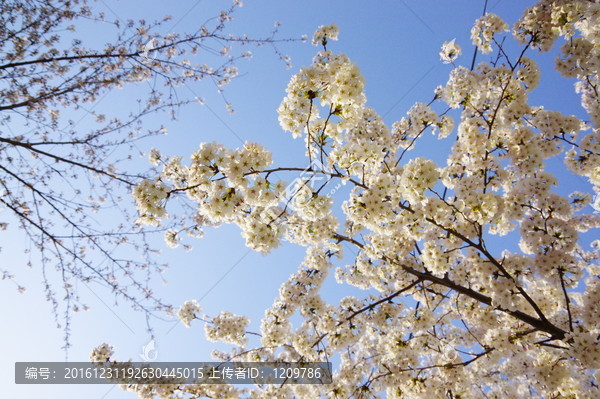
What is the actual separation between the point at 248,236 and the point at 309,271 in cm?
294

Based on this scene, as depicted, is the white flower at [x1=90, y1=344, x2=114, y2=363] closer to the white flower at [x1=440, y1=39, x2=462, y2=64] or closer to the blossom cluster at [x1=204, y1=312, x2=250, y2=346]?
the blossom cluster at [x1=204, y1=312, x2=250, y2=346]

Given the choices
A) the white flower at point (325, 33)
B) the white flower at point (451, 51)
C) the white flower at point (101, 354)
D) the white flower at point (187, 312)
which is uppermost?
the white flower at point (451, 51)

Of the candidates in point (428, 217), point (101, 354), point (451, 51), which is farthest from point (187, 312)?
point (451, 51)

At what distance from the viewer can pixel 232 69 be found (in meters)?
5.95

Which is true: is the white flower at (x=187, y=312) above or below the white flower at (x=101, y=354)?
above

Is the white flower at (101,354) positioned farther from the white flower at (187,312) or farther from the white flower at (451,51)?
the white flower at (451,51)

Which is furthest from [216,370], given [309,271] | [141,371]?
[309,271]

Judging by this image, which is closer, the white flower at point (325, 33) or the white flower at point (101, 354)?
the white flower at point (325, 33)

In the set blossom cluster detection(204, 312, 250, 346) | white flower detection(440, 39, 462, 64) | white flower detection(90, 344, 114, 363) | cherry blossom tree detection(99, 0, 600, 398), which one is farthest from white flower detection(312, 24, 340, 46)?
white flower detection(90, 344, 114, 363)

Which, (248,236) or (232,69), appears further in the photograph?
(232,69)

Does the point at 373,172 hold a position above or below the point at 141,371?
above

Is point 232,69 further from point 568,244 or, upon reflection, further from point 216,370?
point 568,244

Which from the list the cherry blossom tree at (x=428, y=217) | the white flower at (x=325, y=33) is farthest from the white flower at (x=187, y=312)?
the white flower at (x=325, y=33)

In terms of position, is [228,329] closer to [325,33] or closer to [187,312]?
[187,312]
